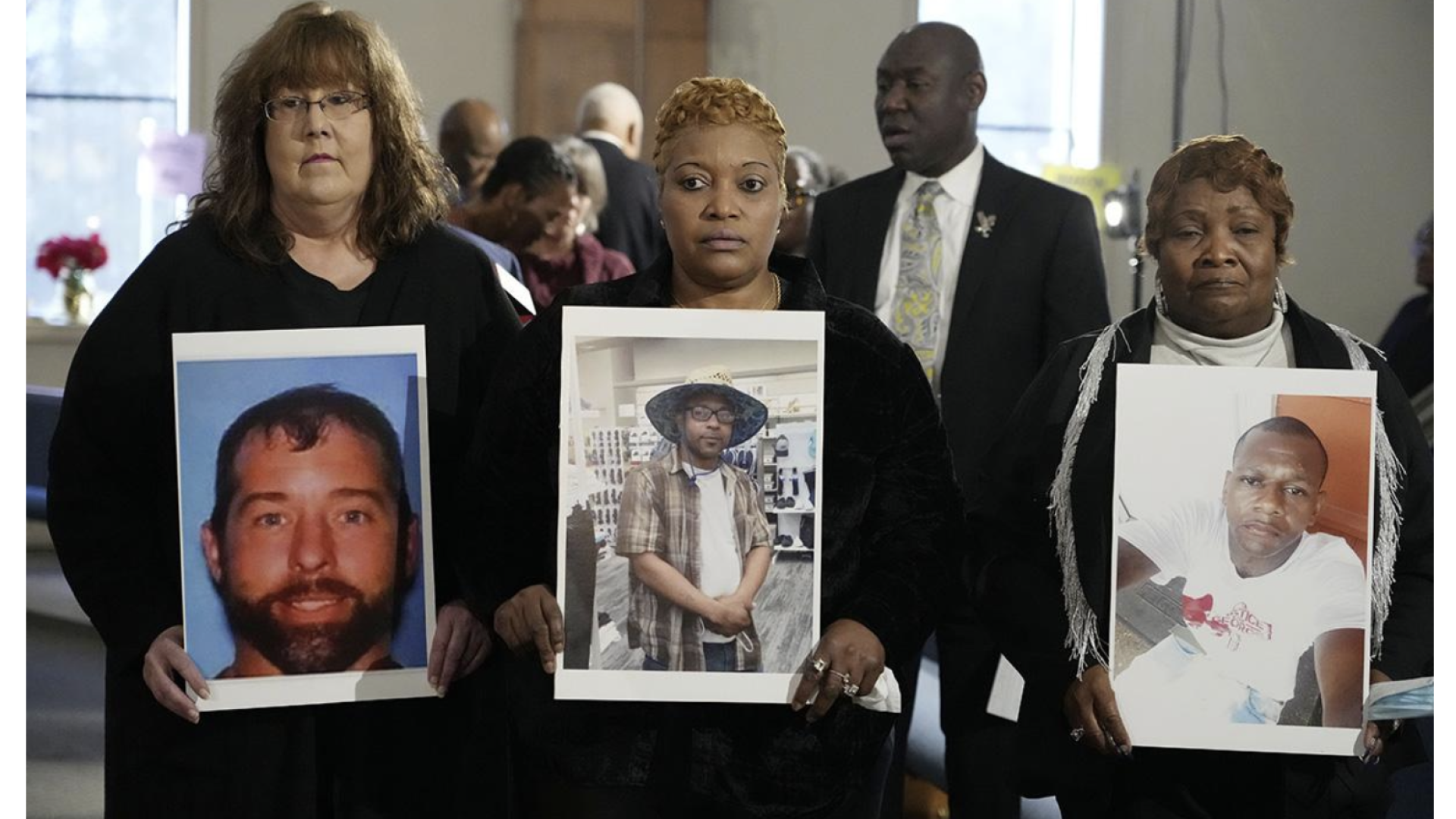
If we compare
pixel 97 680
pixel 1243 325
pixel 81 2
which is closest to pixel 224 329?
pixel 1243 325

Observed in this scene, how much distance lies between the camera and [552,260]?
4.08 metres

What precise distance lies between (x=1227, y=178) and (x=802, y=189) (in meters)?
2.42

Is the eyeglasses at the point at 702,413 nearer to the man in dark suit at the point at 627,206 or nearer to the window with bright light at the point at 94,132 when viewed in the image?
the man in dark suit at the point at 627,206

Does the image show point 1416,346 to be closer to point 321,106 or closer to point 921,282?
point 921,282

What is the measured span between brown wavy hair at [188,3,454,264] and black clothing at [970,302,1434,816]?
842 mm

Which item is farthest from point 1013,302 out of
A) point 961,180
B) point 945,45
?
point 945,45

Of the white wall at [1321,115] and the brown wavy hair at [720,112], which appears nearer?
the brown wavy hair at [720,112]

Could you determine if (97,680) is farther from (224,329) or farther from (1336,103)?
(1336,103)

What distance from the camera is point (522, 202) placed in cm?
404

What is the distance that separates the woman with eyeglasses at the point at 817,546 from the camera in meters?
1.81

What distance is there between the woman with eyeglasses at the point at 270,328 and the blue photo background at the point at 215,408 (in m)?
0.06

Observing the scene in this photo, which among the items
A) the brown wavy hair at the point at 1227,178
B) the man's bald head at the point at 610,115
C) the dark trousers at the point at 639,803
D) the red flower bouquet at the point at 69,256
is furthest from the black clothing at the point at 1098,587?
the red flower bouquet at the point at 69,256
